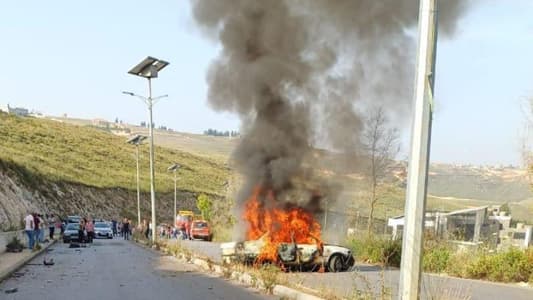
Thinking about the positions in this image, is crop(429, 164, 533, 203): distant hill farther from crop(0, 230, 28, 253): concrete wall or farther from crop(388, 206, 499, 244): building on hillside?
crop(0, 230, 28, 253): concrete wall

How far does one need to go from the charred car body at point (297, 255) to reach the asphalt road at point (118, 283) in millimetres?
1057

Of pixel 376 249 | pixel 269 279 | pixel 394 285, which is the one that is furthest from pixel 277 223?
pixel 376 249

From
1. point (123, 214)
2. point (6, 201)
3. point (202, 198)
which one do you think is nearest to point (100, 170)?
point (123, 214)

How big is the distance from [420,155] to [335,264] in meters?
10.8

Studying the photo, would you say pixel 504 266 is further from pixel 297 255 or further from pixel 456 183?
pixel 456 183

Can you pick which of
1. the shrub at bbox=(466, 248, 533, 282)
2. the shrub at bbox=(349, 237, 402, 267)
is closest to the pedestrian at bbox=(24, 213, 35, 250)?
the shrub at bbox=(349, 237, 402, 267)

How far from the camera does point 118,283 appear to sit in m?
14.2

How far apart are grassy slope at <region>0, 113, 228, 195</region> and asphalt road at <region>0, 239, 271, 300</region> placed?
4886 cm

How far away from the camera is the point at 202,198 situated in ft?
204

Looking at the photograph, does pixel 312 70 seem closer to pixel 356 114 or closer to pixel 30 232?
pixel 356 114

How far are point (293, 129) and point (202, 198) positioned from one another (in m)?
45.5

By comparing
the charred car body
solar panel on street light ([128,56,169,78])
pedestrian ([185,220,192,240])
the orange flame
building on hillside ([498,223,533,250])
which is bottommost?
pedestrian ([185,220,192,240])

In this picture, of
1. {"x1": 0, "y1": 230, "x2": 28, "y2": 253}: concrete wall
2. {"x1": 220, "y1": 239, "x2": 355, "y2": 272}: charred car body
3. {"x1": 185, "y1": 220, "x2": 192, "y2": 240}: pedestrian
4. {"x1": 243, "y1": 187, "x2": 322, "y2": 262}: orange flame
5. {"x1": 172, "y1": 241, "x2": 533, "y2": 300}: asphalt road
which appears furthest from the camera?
{"x1": 185, "y1": 220, "x2": 192, "y2": 240}: pedestrian

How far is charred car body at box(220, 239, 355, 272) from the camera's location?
16.3 metres
